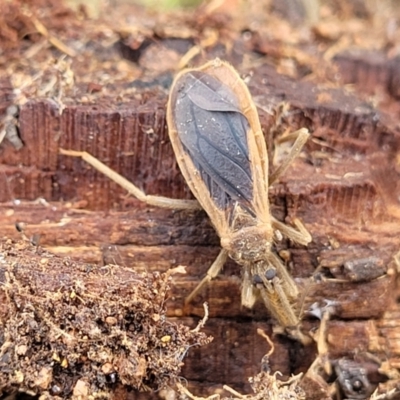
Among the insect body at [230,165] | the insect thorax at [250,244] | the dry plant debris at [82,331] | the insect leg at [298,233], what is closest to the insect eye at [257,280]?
the insect body at [230,165]

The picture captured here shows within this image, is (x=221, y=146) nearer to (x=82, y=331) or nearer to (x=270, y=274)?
(x=270, y=274)

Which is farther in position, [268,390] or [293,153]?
[293,153]

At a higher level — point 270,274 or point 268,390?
point 270,274

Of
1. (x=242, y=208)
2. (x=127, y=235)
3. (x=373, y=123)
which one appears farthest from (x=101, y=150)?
(x=373, y=123)

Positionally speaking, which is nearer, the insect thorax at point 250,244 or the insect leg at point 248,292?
the insect leg at point 248,292

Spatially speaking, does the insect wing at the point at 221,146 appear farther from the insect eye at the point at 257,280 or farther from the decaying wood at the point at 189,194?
the insect eye at the point at 257,280

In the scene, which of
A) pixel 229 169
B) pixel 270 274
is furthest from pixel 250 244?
pixel 229 169

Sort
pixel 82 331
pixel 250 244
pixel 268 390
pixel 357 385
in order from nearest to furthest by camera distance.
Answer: pixel 82 331 → pixel 268 390 → pixel 357 385 → pixel 250 244
